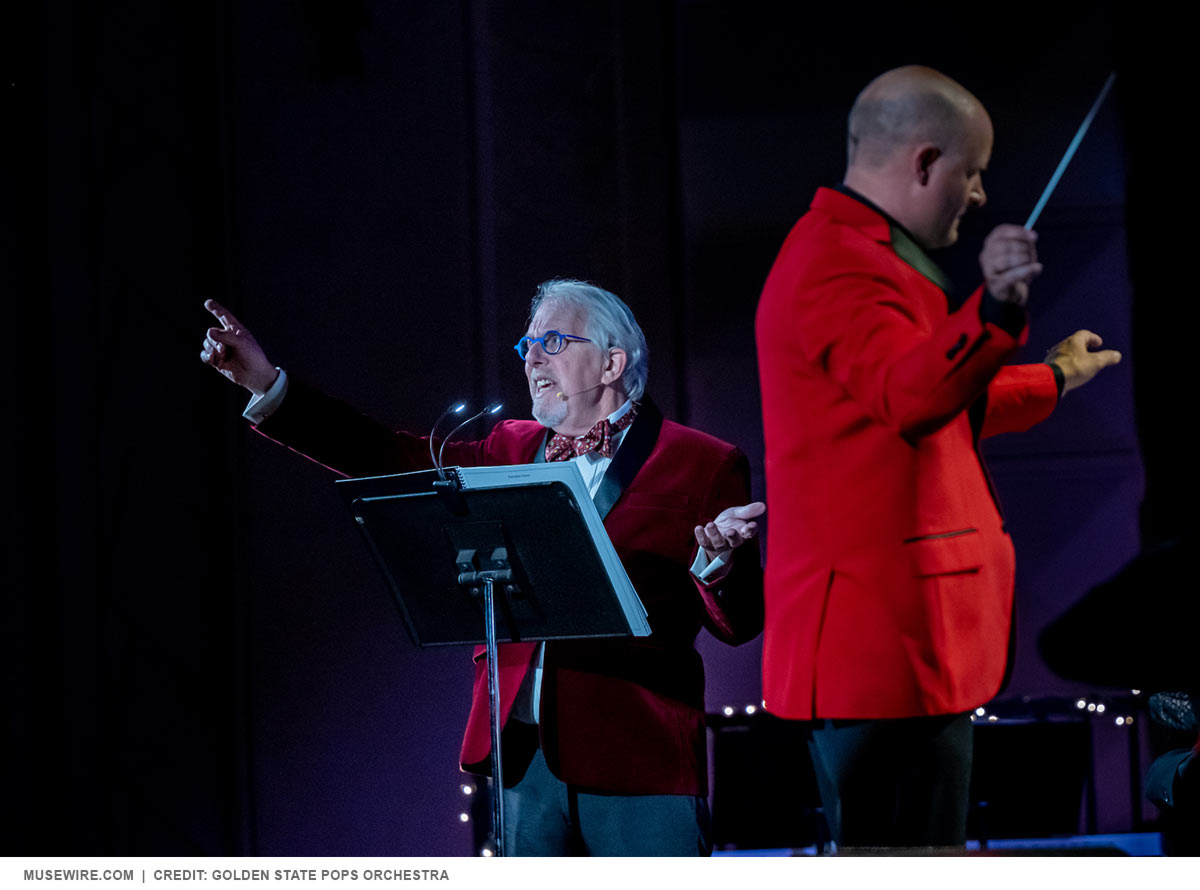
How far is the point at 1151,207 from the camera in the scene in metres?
2.51

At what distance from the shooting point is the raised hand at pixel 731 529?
1911 millimetres

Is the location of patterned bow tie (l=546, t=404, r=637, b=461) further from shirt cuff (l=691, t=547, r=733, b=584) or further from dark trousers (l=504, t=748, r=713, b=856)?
dark trousers (l=504, t=748, r=713, b=856)

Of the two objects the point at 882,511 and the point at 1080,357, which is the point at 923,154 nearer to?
the point at 1080,357

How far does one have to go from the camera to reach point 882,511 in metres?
2.21

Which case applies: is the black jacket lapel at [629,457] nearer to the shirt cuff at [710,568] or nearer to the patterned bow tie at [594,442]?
the patterned bow tie at [594,442]

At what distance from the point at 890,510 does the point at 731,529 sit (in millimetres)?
438

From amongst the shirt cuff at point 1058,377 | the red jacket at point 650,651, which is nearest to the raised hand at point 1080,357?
the shirt cuff at point 1058,377

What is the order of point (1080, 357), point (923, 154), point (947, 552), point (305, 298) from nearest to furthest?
point (947, 552) < point (923, 154) < point (1080, 357) < point (305, 298)

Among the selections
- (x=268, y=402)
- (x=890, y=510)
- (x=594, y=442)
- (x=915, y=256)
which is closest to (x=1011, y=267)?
(x=915, y=256)

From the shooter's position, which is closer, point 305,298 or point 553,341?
point 553,341

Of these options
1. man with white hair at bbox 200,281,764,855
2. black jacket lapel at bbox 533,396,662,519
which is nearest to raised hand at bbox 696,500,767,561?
man with white hair at bbox 200,281,764,855

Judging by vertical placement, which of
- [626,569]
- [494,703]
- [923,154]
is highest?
[923,154]
